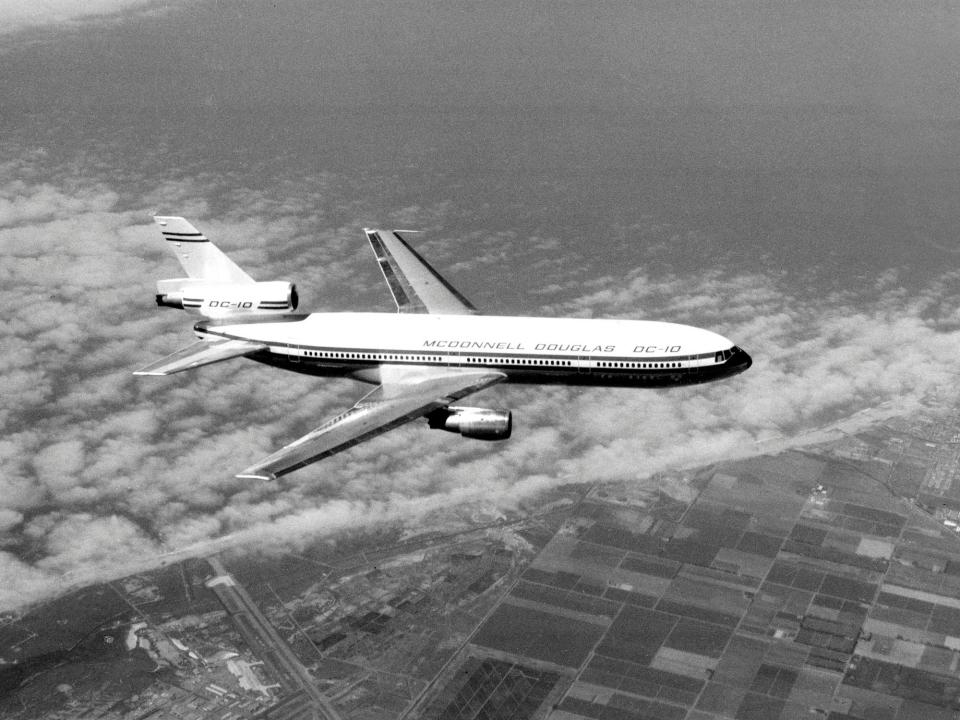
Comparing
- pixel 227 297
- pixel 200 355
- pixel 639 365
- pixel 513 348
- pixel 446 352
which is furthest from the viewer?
pixel 227 297

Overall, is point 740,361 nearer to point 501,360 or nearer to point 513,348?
point 513,348

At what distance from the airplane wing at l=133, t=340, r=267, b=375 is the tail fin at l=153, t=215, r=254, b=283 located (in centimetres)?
646

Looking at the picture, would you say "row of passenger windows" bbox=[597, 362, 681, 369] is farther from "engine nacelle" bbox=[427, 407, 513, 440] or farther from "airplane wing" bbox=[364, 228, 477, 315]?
"airplane wing" bbox=[364, 228, 477, 315]

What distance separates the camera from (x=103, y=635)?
4983 inches

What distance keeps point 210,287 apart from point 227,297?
82.3 inches

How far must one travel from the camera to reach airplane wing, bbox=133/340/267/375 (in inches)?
3797

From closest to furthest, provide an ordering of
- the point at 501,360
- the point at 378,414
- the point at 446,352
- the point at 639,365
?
the point at 378,414, the point at 639,365, the point at 501,360, the point at 446,352

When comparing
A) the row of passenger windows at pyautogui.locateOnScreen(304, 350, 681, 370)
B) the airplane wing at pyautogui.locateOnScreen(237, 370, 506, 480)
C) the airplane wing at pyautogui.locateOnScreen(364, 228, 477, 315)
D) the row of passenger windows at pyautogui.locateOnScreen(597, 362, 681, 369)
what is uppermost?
the airplane wing at pyautogui.locateOnScreen(364, 228, 477, 315)

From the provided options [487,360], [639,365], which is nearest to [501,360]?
[487,360]

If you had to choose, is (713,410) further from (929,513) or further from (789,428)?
(929,513)

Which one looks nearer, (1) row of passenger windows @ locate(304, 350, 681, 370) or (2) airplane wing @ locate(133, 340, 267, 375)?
(2) airplane wing @ locate(133, 340, 267, 375)

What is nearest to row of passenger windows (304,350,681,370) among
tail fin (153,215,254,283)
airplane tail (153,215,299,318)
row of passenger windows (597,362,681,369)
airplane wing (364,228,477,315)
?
row of passenger windows (597,362,681,369)

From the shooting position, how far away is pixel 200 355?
99938mm

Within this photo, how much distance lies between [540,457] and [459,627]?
27.7 metres
